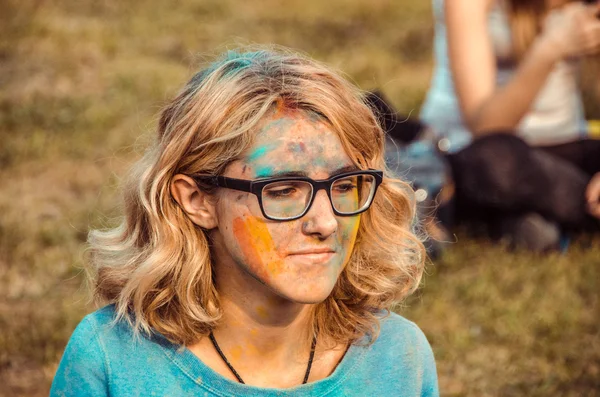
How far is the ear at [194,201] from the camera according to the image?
2090 millimetres

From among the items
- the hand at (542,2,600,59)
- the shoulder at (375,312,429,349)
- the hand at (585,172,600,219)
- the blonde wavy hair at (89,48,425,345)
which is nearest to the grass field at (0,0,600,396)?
the hand at (585,172,600,219)

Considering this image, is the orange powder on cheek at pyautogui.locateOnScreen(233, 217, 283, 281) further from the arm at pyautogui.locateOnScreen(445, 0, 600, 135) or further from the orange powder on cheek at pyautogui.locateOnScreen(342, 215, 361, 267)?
the arm at pyautogui.locateOnScreen(445, 0, 600, 135)

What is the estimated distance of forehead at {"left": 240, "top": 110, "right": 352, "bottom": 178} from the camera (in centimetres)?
198

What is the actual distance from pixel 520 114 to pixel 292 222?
2806mm

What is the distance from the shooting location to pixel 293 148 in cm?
198

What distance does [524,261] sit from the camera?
4383 millimetres

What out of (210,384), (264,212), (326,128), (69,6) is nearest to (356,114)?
(326,128)

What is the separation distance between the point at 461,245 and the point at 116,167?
2277mm

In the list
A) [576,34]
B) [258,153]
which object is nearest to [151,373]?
[258,153]

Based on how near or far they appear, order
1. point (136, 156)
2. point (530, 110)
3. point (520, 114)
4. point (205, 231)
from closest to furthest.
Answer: point (205, 231) < point (520, 114) < point (530, 110) < point (136, 156)

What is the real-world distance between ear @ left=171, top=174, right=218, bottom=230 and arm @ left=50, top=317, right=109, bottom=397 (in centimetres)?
35

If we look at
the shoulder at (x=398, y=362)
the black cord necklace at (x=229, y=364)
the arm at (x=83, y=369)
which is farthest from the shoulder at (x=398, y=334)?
the arm at (x=83, y=369)

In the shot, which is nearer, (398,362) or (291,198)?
(291,198)

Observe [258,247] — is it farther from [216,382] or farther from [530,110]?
[530,110]
